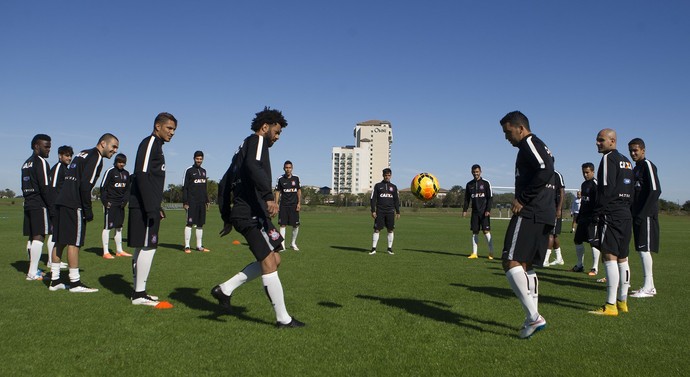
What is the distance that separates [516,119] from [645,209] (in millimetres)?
4021

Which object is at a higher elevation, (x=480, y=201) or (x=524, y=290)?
(x=480, y=201)

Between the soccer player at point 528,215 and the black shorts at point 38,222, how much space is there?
7972mm

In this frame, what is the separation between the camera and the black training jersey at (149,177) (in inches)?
257

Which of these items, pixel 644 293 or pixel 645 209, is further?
pixel 645 209

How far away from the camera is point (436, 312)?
6.46 m

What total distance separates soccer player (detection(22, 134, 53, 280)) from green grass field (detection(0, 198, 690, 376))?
59 centimetres

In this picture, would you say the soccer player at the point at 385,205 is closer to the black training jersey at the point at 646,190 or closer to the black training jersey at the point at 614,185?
the black training jersey at the point at 646,190

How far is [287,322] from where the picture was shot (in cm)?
549

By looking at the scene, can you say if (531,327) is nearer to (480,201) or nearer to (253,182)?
(253,182)

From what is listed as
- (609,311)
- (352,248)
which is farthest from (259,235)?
(352,248)

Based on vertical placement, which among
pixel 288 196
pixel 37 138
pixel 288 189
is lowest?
pixel 288 196

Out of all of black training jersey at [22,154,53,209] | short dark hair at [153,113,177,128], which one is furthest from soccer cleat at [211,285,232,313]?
black training jersey at [22,154,53,209]

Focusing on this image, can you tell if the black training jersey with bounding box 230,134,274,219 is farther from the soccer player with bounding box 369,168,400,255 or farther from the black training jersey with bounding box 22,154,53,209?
the soccer player with bounding box 369,168,400,255

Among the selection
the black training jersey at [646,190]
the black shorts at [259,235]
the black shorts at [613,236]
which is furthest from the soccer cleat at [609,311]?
the black shorts at [259,235]
